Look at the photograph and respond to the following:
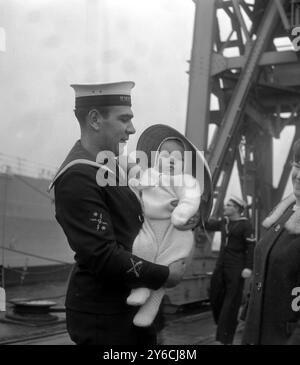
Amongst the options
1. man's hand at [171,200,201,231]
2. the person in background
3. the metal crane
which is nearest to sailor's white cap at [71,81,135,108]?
man's hand at [171,200,201,231]

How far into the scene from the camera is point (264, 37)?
491cm

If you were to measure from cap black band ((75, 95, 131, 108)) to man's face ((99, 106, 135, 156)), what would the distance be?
0.06ft

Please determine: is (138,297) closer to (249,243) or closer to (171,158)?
(171,158)

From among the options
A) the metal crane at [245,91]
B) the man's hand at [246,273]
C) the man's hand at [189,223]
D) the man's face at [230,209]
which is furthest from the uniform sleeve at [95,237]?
the man's face at [230,209]

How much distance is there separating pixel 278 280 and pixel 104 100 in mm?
890

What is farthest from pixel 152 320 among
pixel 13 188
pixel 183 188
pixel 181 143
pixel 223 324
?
pixel 13 188

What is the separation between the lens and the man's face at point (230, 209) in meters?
4.92

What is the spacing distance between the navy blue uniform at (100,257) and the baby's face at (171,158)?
0.13m

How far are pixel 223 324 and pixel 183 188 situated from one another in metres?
3.13

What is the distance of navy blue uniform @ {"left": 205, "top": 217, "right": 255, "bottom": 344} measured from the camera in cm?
472

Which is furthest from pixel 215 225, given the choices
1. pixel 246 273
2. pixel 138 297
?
pixel 138 297

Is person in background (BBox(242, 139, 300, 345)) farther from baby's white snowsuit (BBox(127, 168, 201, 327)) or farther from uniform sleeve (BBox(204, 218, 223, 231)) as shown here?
uniform sleeve (BBox(204, 218, 223, 231))

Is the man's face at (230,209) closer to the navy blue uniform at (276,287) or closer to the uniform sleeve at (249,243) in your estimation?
the uniform sleeve at (249,243)
